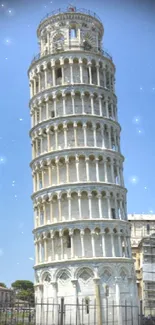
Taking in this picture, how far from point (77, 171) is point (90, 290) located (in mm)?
10618

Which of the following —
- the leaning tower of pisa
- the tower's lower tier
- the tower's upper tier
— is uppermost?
the tower's upper tier

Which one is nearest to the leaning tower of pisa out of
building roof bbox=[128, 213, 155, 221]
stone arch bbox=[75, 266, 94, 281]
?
stone arch bbox=[75, 266, 94, 281]

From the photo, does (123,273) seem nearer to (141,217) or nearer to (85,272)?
(85,272)

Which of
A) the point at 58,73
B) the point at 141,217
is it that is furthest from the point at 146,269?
the point at 58,73

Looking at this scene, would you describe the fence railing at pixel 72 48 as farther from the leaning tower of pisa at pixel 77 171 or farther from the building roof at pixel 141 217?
the building roof at pixel 141 217

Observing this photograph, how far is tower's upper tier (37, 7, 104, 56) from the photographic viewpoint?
4534 centimetres

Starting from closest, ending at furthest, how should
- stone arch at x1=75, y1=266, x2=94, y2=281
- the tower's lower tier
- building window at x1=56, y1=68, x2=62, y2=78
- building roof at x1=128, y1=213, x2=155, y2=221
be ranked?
the tower's lower tier, stone arch at x1=75, y1=266, x2=94, y2=281, building window at x1=56, y1=68, x2=62, y2=78, building roof at x1=128, y1=213, x2=155, y2=221

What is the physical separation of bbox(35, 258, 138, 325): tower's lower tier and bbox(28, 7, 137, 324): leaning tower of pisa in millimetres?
85

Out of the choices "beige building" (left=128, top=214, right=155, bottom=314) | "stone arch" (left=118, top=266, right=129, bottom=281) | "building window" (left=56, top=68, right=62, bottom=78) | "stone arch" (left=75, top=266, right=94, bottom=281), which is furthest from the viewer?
"beige building" (left=128, top=214, right=155, bottom=314)

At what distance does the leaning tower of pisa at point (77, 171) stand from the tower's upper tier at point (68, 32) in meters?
0.10

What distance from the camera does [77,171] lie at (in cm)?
3972

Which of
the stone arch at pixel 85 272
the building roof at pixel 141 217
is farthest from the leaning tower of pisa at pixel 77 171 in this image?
the building roof at pixel 141 217

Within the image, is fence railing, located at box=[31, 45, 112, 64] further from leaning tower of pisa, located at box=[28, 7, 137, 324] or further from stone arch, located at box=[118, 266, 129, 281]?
stone arch, located at box=[118, 266, 129, 281]

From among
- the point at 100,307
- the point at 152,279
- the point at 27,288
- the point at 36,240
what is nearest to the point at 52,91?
the point at 36,240
